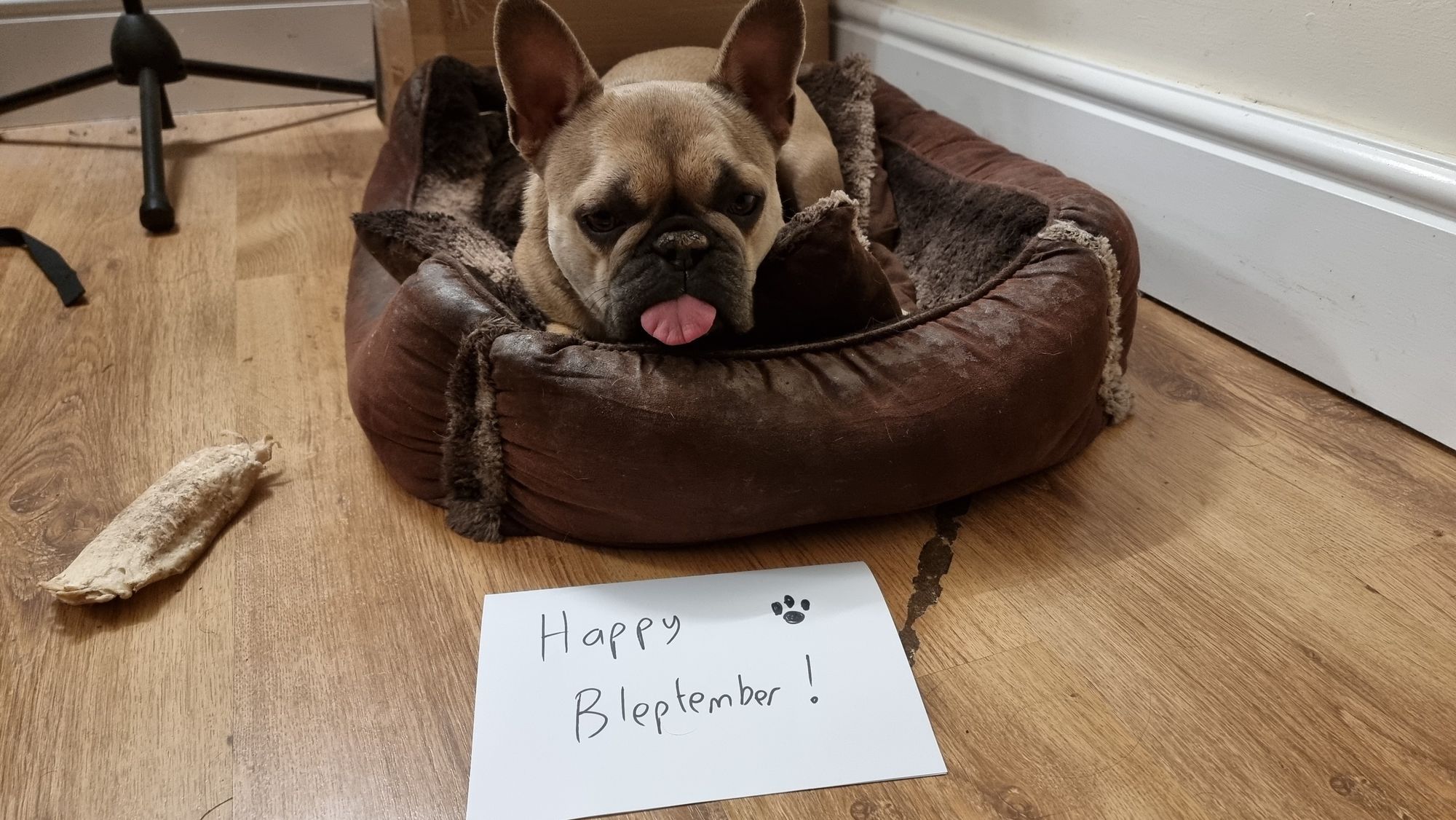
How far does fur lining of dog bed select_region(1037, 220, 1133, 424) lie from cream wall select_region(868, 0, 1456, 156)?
1.71 ft

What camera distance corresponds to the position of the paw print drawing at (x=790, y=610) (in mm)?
1241

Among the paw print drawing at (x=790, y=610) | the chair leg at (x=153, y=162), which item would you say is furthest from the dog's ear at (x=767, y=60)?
the chair leg at (x=153, y=162)

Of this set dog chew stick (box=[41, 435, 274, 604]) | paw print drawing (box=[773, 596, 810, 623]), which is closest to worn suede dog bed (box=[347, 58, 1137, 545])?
paw print drawing (box=[773, 596, 810, 623])

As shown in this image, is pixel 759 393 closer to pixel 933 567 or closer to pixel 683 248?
pixel 683 248

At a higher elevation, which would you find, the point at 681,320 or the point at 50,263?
the point at 681,320

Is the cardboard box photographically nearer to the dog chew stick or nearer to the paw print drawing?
the dog chew stick

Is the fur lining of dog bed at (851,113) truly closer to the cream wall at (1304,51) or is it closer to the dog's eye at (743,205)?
the cream wall at (1304,51)

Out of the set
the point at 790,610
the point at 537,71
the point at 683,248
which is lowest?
the point at 790,610

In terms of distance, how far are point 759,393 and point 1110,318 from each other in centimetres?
71

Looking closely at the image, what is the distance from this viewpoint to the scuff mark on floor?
3.99 feet

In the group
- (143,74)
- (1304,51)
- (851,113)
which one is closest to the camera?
(1304,51)

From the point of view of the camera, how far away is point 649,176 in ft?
4.58

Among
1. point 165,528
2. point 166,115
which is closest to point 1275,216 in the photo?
point 165,528

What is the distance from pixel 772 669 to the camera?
3.80 ft
